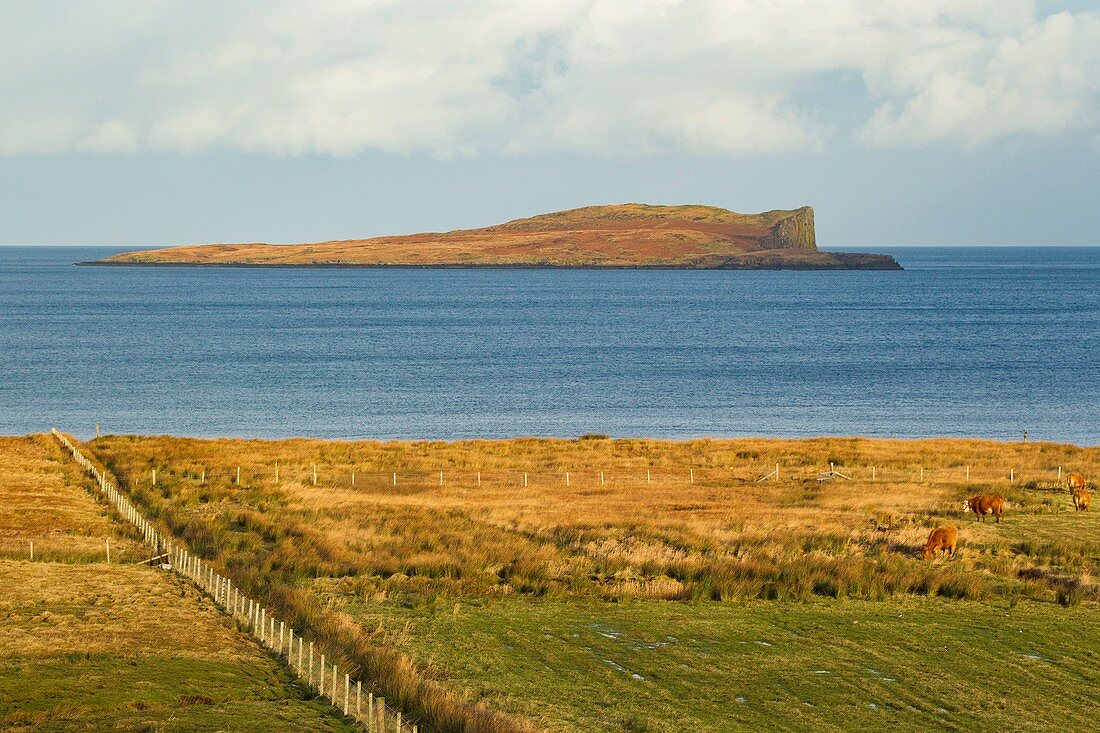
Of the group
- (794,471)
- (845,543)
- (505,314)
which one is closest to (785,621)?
(845,543)

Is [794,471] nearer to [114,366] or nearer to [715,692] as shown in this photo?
[715,692]

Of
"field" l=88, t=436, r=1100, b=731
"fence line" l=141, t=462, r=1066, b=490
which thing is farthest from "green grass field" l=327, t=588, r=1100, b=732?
"fence line" l=141, t=462, r=1066, b=490

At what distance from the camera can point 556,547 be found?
1185 inches

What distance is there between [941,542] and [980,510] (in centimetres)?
564

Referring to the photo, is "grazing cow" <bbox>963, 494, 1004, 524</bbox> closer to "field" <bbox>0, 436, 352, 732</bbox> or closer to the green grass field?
the green grass field

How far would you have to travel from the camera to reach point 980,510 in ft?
110

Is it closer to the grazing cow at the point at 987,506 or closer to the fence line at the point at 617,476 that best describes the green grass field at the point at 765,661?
the grazing cow at the point at 987,506

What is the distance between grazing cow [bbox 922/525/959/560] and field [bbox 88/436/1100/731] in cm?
32

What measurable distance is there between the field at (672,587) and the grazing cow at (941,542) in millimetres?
316

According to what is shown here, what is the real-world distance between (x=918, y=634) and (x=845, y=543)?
7.82m

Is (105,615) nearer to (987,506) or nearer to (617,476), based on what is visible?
(987,506)

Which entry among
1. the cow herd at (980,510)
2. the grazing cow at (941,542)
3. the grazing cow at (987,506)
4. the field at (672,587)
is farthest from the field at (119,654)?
the grazing cow at (987,506)

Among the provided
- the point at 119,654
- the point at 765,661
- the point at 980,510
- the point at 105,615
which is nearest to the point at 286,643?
the point at 119,654

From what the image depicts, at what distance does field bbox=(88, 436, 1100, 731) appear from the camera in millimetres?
18406
